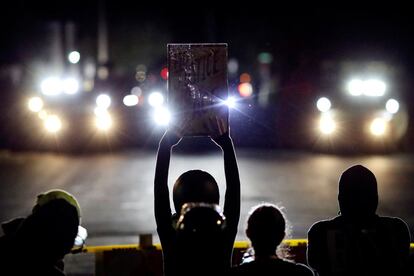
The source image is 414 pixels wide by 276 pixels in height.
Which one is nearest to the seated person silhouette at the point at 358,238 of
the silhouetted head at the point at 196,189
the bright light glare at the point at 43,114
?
the silhouetted head at the point at 196,189

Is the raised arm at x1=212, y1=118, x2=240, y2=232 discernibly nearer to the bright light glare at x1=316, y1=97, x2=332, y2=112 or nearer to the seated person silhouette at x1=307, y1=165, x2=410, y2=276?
the seated person silhouette at x1=307, y1=165, x2=410, y2=276

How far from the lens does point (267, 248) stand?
3.31 meters

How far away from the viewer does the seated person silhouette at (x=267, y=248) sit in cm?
328

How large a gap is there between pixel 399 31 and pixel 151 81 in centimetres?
1091

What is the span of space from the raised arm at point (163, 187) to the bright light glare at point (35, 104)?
1866 centimetres

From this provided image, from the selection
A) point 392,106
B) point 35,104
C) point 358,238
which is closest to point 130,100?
point 35,104

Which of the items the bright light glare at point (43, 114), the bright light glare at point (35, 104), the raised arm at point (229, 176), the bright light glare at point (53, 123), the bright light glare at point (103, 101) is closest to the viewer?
the raised arm at point (229, 176)

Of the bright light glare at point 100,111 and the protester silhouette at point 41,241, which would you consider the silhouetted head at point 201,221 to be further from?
the bright light glare at point 100,111

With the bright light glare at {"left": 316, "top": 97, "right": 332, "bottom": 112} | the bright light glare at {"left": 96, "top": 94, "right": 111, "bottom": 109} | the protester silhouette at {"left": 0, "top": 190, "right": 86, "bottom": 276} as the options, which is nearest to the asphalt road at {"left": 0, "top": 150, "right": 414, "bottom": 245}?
the bright light glare at {"left": 316, "top": 97, "right": 332, "bottom": 112}

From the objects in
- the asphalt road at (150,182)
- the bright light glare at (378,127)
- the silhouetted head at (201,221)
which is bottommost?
the asphalt road at (150,182)

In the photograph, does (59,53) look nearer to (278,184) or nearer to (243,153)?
(243,153)

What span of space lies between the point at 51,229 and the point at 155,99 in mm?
19728

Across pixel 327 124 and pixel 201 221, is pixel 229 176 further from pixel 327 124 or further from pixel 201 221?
pixel 327 124

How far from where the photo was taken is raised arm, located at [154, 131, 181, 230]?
4.02 metres
